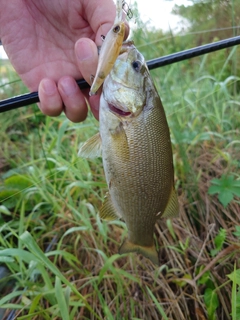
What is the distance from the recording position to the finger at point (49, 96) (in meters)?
1.41

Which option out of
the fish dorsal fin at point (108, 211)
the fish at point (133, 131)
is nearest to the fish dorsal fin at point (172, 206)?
the fish at point (133, 131)

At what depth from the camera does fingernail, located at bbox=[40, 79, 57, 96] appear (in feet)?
4.64

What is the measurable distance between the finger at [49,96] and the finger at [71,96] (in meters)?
0.02

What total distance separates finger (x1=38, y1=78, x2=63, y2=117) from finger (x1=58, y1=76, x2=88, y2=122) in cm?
2

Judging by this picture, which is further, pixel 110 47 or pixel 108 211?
pixel 108 211

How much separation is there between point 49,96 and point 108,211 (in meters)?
0.57

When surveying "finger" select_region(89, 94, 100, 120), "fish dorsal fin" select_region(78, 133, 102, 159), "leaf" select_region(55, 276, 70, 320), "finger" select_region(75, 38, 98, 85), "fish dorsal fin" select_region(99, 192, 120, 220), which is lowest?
"leaf" select_region(55, 276, 70, 320)

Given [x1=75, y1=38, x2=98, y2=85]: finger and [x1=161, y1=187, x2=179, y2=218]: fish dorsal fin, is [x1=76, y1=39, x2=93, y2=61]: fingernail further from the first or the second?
[x1=161, y1=187, x2=179, y2=218]: fish dorsal fin

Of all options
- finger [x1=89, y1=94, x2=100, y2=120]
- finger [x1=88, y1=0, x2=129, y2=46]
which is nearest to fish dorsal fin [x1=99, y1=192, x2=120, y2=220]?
finger [x1=89, y1=94, x2=100, y2=120]

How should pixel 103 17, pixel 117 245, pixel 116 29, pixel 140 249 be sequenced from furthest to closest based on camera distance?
1. pixel 117 245
2. pixel 140 249
3. pixel 103 17
4. pixel 116 29

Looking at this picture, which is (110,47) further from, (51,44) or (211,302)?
(211,302)

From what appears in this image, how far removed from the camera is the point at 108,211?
1.43m

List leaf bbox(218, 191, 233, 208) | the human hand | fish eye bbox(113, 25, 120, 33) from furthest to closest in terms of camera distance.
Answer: leaf bbox(218, 191, 233, 208) < the human hand < fish eye bbox(113, 25, 120, 33)

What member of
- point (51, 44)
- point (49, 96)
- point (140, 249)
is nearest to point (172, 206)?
point (140, 249)
